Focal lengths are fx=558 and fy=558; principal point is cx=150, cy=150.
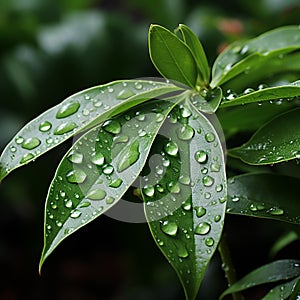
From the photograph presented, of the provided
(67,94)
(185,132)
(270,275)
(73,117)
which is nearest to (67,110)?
(73,117)

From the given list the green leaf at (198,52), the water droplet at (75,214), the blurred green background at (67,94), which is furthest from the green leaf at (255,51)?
the blurred green background at (67,94)

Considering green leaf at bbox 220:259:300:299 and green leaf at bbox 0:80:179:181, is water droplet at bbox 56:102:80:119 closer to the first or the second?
green leaf at bbox 0:80:179:181

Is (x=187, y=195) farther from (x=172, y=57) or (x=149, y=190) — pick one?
(x=172, y=57)

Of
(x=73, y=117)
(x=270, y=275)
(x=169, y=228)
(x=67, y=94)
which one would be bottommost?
(x=270, y=275)

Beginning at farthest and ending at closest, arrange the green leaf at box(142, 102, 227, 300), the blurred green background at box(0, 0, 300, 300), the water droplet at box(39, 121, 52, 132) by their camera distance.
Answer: the blurred green background at box(0, 0, 300, 300), the water droplet at box(39, 121, 52, 132), the green leaf at box(142, 102, 227, 300)

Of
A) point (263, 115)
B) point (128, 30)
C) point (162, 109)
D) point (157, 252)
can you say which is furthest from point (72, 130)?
point (128, 30)

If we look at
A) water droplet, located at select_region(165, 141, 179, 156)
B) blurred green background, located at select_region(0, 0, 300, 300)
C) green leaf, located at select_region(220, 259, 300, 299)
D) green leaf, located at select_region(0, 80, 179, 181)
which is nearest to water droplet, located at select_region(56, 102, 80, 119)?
green leaf, located at select_region(0, 80, 179, 181)

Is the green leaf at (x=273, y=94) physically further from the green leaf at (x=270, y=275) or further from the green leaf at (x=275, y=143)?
the green leaf at (x=270, y=275)
